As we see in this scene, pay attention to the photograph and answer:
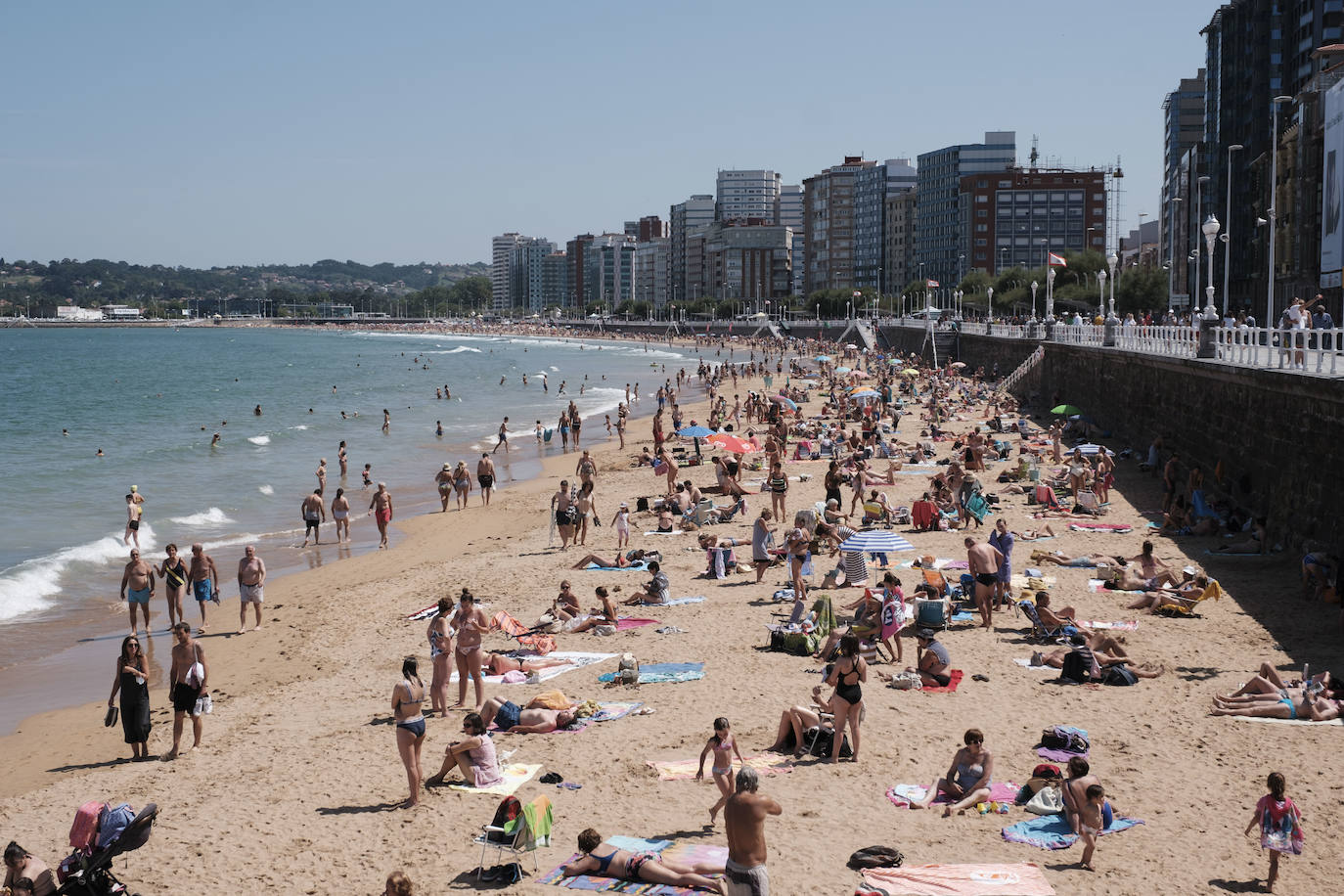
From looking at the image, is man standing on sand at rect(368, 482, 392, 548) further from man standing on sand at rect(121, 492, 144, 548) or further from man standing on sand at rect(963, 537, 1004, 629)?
man standing on sand at rect(963, 537, 1004, 629)

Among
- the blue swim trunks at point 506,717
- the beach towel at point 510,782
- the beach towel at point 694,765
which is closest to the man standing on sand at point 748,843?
the beach towel at point 694,765

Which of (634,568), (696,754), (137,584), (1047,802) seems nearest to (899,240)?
(634,568)

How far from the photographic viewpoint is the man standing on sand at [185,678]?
10.4 metres

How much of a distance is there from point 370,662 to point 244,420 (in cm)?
3995

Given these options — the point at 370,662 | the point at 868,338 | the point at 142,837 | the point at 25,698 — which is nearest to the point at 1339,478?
the point at 370,662

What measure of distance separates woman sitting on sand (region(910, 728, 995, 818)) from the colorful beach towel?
2382 millimetres

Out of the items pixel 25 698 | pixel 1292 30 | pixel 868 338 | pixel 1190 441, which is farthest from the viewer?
pixel 868 338

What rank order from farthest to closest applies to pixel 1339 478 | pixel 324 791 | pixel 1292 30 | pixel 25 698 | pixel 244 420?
pixel 1292 30, pixel 244 420, pixel 1339 478, pixel 25 698, pixel 324 791

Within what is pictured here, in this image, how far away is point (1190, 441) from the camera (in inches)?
903

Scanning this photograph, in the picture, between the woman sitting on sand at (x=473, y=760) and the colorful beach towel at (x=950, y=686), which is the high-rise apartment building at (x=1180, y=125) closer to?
the colorful beach towel at (x=950, y=686)

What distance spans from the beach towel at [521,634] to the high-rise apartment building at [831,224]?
156 meters

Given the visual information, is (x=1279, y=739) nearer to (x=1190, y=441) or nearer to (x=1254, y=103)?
(x=1190, y=441)

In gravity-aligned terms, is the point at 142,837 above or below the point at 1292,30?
below

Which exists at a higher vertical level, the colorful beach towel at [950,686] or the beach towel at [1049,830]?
the colorful beach towel at [950,686]
